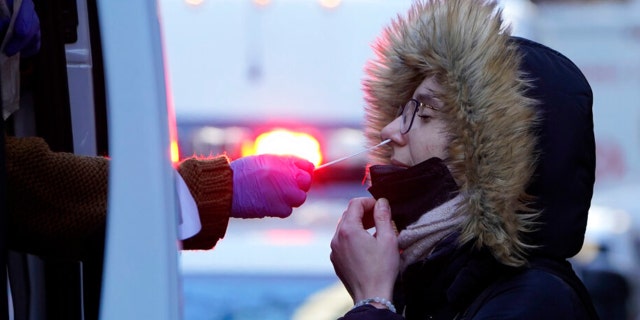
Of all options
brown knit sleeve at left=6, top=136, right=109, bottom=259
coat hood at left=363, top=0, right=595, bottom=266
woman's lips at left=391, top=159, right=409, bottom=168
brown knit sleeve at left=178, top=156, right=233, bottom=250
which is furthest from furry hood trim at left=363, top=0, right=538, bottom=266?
brown knit sleeve at left=6, top=136, right=109, bottom=259

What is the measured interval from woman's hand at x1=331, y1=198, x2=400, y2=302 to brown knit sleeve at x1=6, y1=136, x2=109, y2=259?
605 mm

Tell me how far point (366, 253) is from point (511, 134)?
1.19 ft

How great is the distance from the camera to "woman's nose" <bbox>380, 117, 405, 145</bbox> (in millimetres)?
2461

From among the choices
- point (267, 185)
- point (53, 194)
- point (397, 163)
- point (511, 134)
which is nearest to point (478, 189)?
point (511, 134)

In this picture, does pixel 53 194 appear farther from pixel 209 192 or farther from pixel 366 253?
pixel 366 253

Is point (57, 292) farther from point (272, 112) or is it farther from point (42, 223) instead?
point (272, 112)

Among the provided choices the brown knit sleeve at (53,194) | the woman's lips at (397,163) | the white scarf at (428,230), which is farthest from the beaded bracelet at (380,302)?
the brown knit sleeve at (53,194)

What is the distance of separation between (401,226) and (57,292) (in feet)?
2.36

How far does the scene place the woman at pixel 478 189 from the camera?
2258 mm

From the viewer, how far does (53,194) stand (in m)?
1.88

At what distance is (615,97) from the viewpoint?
1036 centimetres

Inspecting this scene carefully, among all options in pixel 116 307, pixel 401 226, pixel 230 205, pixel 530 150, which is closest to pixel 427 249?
pixel 401 226

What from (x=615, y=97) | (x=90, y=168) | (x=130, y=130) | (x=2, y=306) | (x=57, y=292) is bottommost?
(x=615, y=97)

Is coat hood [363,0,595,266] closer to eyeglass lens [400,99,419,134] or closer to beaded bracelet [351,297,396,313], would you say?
eyeglass lens [400,99,419,134]
